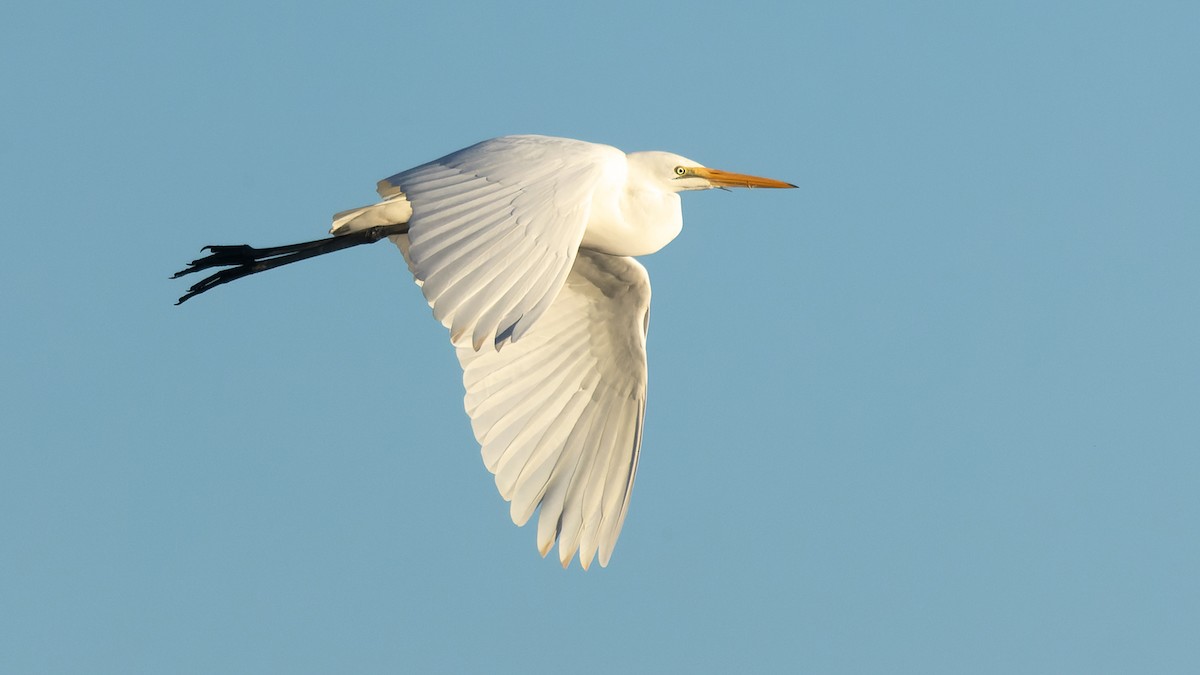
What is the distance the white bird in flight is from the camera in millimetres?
8758

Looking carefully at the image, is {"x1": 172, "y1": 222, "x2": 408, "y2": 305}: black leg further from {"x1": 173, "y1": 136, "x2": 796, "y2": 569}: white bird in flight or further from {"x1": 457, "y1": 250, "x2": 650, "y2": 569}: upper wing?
{"x1": 457, "y1": 250, "x2": 650, "y2": 569}: upper wing

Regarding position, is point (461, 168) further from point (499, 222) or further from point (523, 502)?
point (523, 502)

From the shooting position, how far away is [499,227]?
27.4 feet

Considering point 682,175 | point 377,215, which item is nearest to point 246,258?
point 377,215

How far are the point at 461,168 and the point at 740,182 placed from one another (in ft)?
8.34

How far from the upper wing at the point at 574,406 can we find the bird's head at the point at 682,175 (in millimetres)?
886

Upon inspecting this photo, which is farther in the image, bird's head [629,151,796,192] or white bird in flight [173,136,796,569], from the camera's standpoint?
bird's head [629,151,796,192]

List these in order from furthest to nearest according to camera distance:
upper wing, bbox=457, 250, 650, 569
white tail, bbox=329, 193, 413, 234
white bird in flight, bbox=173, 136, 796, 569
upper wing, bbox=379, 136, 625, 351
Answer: upper wing, bbox=457, 250, 650, 569, white tail, bbox=329, 193, 413, 234, white bird in flight, bbox=173, 136, 796, 569, upper wing, bbox=379, 136, 625, 351

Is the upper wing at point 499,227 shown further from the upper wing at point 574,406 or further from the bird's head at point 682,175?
the upper wing at point 574,406

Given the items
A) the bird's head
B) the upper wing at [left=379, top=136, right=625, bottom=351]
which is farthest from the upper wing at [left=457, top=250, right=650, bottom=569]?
the upper wing at [left=379, top=136, right=625, bottom=351]

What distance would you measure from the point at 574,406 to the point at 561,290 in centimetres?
83

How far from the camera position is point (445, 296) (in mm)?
7777

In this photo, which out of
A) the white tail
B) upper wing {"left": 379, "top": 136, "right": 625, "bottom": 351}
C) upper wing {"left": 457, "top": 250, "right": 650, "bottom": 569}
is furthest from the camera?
upper wing {"left": 457, "top": 250, "right": 650, "bottom": 569}

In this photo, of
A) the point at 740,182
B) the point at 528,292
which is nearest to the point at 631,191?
the point at 740,182
